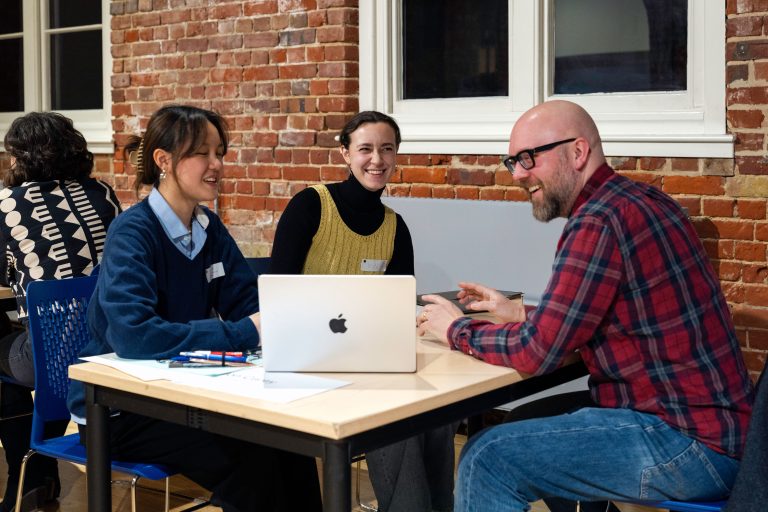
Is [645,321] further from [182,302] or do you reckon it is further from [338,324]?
[182,302]

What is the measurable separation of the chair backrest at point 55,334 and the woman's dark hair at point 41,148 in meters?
0.69

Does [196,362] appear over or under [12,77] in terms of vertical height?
under

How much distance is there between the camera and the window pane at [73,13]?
6.54 meters

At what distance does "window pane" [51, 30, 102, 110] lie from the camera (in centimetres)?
661

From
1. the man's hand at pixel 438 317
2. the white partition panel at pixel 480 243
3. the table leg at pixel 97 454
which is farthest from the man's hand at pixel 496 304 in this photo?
the white partition panel at pixel 480 243

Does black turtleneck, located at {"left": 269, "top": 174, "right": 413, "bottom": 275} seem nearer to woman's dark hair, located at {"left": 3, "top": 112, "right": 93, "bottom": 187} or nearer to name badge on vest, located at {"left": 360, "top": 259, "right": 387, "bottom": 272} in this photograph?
name badge on vest, located at {"left": 360, "top": 259, "right": 387, "bottom": 272}

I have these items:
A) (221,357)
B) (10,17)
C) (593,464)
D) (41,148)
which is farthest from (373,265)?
(10,17)

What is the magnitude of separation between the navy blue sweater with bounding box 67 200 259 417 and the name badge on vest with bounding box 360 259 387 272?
0.57m

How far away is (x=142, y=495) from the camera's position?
390 centimetres

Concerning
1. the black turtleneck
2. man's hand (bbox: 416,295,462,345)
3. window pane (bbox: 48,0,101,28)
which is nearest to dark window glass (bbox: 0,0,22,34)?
window pane (bbox: 48,0,101,28)

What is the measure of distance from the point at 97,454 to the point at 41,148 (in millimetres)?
1578

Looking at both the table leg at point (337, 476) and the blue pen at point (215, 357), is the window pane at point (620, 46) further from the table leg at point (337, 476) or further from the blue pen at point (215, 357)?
the table leg at point (337, 476)

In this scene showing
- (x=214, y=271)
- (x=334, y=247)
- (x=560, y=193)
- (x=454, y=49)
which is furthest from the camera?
(x=454, y=49)

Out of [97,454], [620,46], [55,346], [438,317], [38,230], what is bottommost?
[97,454]
